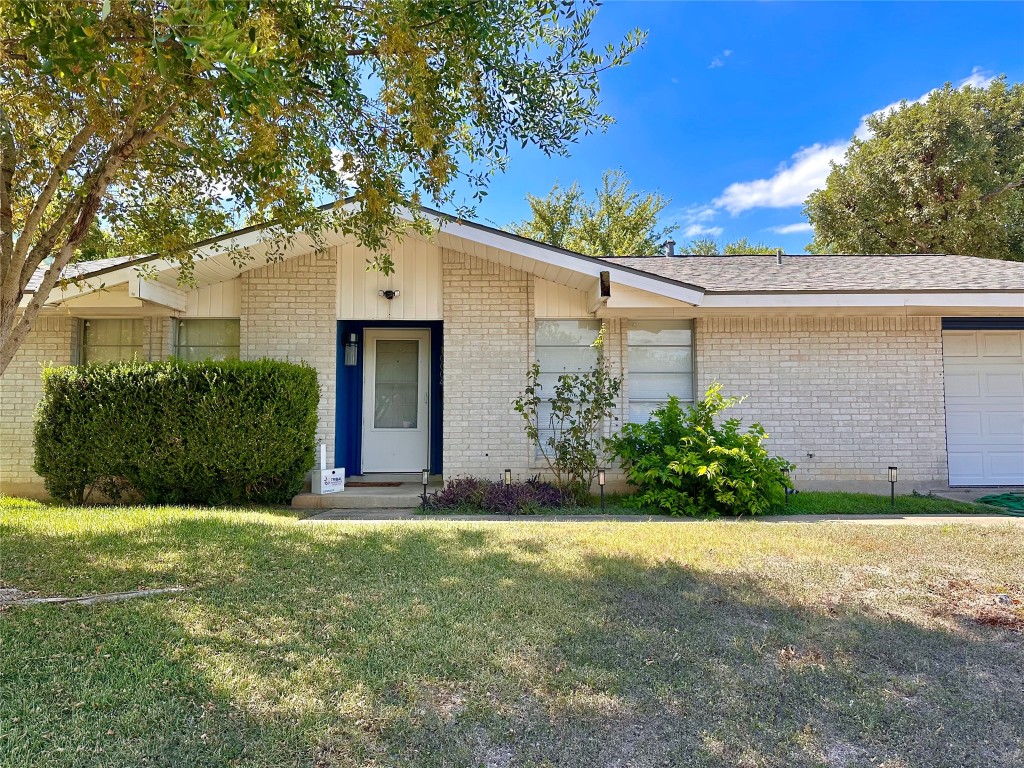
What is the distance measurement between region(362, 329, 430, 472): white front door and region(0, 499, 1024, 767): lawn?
13.4ft

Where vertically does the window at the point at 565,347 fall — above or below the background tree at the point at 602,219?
below

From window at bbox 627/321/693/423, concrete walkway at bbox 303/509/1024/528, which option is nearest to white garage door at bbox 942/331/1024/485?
concrete walkway at bbox 303/509/1024/528

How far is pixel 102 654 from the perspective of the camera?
274cm

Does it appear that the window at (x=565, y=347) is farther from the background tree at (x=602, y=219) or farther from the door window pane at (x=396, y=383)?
the background tree at (x=602, y=219)

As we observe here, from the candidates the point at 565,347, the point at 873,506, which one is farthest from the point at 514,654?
the point at 873,506

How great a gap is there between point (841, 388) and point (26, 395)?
12283mm

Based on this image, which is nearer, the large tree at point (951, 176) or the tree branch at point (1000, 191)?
the large tree at point (951, 176)

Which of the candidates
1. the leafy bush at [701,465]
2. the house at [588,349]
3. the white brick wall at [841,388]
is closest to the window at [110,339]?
the house at [588,349]

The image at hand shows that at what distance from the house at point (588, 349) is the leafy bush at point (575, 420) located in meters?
0.30

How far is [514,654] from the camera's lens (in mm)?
2791

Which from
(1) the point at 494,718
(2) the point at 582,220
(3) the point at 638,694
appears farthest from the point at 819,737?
(2) the point at 582,220

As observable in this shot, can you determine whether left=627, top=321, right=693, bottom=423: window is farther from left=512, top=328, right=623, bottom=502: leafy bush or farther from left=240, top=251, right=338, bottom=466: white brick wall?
left=240, top=251, right=338, bottom=466: white brick wall

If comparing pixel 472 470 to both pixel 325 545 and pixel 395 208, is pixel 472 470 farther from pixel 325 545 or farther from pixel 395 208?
pixel 395 208

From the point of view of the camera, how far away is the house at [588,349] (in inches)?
307
